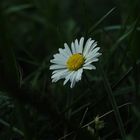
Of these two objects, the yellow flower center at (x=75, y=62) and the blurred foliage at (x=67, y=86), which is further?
the yellow flower center at (x=75, y=62)

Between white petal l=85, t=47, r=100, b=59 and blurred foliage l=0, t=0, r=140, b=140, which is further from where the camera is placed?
white petal l=85, t=47, r=100, b=59

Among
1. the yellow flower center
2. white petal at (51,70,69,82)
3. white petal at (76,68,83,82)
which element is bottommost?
white petal at (76,68,83,82)

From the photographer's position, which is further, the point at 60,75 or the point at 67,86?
the point at 67,86

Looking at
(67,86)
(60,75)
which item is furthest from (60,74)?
(67,86)

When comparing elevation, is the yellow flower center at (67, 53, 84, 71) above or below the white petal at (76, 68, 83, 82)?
above

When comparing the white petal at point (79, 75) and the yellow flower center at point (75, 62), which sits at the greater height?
the yellow flower center at point (75, 62)

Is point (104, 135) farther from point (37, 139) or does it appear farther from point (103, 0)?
point (103, 0)

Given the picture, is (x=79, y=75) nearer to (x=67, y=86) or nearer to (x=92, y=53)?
(x=92, y=53)
